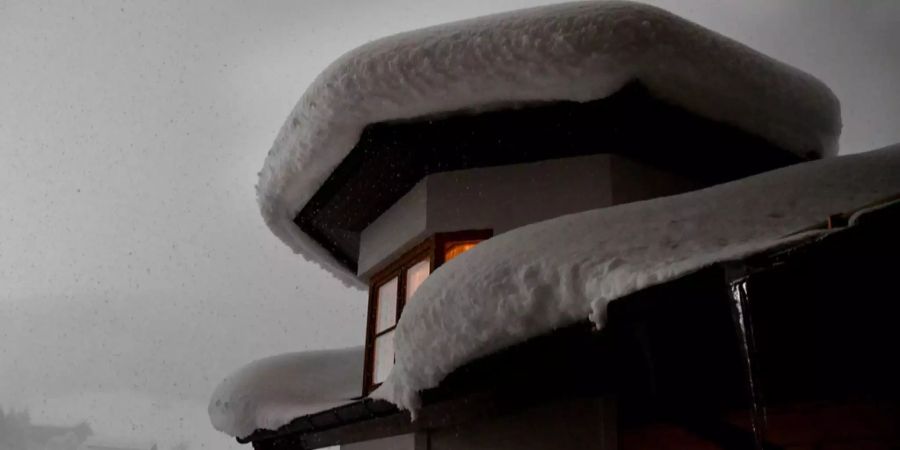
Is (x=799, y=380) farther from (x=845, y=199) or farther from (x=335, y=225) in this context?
(x=335, y=225)

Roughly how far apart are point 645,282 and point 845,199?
1.04 metres

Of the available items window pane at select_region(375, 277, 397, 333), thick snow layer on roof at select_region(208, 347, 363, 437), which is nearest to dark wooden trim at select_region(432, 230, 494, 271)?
window pane at select_region(375, 277, 397, 333)

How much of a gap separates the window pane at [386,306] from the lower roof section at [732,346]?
5.57ft

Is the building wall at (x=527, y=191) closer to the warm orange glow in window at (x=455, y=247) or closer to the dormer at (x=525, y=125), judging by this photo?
the dormer at (x=525, y=125)

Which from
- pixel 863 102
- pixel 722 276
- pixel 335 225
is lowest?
pixel 722 276

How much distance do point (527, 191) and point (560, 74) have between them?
1094mm

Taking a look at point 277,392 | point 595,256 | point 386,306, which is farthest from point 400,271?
point 595,256

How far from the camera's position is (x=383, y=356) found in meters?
6.04

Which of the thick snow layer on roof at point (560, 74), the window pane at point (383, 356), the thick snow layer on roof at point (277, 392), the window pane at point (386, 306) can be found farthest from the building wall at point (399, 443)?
the thick snow layer on roof at point (560, 74)

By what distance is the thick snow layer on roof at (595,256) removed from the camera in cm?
265

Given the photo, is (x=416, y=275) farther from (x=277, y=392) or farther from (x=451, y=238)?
(x=277, y=392)

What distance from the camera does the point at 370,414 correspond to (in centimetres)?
480

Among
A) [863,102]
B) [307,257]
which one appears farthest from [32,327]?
[307,257]

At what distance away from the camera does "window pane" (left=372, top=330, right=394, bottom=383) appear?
5.89 meters
